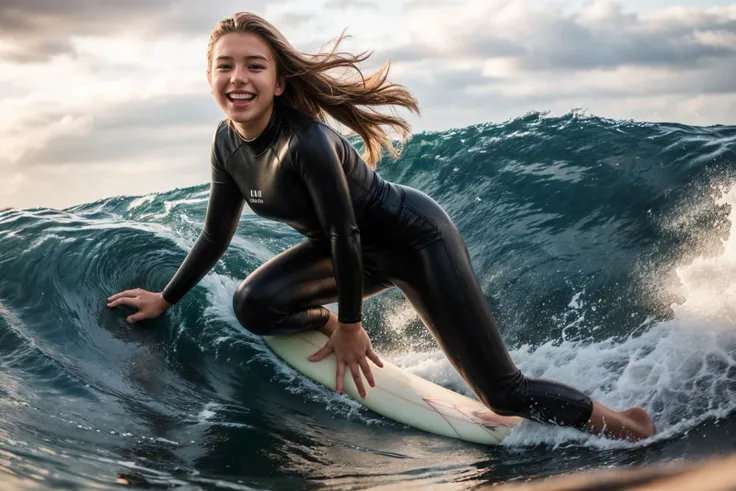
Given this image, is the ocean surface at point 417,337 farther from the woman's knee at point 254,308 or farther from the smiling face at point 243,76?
the smiling face at point 243,76

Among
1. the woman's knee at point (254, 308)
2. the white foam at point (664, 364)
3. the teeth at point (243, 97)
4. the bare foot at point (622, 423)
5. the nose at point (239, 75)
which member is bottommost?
the bare foot at point (622, 423)

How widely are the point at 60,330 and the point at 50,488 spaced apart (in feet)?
6.51

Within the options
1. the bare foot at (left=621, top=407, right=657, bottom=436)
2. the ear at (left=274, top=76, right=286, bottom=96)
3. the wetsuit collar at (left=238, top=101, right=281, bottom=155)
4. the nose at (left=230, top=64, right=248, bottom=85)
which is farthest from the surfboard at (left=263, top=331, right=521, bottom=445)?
the nose at (left=230, top=64, right=248, bottom=85)

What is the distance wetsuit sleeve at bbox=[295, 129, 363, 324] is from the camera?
289 centimetres

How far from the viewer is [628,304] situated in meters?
4.77

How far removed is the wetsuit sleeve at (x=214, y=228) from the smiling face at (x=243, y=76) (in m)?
0.43

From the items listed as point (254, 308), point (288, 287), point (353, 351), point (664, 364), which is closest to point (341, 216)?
point (353, 351)

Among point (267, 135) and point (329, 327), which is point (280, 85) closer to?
point (267, 135)

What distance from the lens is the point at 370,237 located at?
131 inches

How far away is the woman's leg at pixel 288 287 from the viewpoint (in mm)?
3602

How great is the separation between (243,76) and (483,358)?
1498 mm

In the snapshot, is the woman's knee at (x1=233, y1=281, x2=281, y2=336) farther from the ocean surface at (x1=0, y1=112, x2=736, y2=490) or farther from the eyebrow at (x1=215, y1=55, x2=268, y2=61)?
the eyebrow at (x1=215, y1=55, x2=268, y2=61)

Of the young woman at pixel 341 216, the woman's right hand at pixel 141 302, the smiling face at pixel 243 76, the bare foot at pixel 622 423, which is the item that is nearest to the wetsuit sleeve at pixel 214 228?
the young woman at pixel 341 216

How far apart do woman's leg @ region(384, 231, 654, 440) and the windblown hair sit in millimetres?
627
